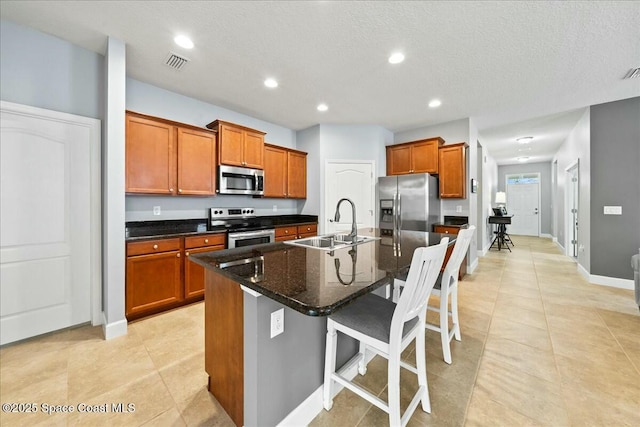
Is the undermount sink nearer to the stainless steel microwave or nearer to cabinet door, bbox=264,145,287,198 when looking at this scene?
the stainless steel microwave

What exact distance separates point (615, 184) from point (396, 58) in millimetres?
3931

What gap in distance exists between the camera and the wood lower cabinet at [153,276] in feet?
8.35

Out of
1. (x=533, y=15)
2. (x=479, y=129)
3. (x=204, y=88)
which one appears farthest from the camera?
(x=479, y=129)

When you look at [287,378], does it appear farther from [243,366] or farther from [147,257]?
[147,257]

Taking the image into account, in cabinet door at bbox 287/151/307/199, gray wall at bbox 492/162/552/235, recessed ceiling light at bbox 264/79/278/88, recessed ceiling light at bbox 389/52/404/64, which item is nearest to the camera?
recessed ceiling light at bbox 389/52/404/64

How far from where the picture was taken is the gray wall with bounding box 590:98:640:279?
3531mm

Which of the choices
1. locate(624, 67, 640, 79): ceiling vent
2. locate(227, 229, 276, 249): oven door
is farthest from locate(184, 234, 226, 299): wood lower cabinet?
locate(624, 67, 640, 79): ceiling vent

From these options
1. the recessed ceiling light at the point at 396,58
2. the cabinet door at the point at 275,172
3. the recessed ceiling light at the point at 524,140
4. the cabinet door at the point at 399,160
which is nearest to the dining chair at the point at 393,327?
the recessed ceiling light at the point at 396,58

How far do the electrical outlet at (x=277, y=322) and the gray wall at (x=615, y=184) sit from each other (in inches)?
203

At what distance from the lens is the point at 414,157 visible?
4.67 m

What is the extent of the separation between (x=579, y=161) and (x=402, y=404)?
5.62m

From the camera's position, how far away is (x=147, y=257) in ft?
8.65

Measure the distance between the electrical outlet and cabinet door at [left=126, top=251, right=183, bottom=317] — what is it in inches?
85.2

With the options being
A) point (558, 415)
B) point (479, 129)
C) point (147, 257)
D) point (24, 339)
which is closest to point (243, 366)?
point (558, 415)
